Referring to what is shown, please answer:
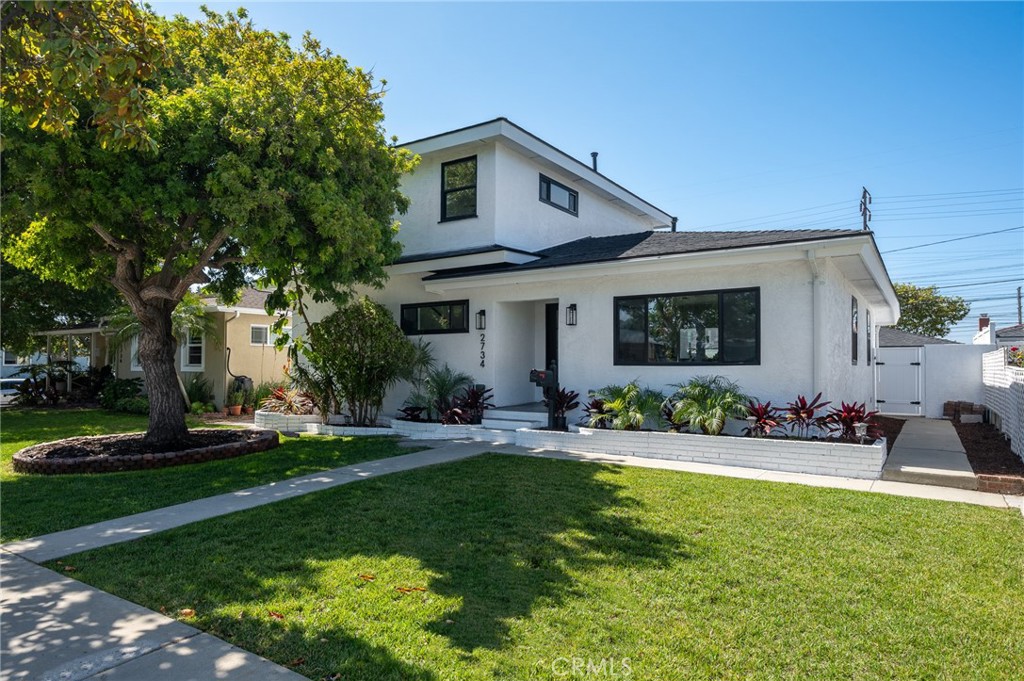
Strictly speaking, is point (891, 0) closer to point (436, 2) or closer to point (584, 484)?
point (436, 2)

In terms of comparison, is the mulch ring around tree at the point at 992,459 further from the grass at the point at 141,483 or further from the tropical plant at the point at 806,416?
the grass at the point at 141,483

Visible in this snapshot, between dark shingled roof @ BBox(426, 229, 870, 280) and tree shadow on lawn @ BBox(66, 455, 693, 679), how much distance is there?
186 inches

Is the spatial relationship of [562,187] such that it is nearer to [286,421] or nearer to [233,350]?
[286,421]

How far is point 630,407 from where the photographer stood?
9930mm

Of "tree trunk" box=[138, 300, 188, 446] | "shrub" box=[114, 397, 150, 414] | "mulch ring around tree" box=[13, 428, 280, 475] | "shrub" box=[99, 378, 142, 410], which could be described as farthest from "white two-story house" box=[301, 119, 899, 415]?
→ "shrub" box=[99, 378, 142, 410]

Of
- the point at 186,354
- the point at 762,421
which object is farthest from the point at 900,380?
the point at 186,354

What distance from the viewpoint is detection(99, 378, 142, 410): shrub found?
61.7 ft

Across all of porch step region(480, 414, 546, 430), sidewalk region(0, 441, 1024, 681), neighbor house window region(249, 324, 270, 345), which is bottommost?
sidewalk region(0, 441, 1024, 681)

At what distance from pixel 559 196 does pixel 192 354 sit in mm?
13113

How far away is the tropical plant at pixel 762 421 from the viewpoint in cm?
876

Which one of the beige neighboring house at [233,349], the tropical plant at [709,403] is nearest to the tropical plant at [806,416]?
the tropical plant at [709,403]

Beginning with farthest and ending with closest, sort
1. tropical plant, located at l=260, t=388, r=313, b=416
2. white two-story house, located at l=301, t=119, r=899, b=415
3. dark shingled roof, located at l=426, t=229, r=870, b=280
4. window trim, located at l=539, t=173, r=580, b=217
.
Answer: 1. window trim, located at l=539, t=173, r=580, b=217
2. tropical plant, located at l=260, t=388, r=313, b=416
3. white two-story house, located at l=301, t=119, r=899, b=415
4. dark shingled roof, located at l=426, t=229, r=870, b=280

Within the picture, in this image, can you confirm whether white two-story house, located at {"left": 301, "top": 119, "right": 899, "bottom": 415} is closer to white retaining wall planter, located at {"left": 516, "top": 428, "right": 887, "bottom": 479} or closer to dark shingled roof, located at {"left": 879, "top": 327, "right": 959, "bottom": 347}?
white retaining wall planter, located at {"left": 516, "top": 428, "right": 887, "bottom": 479}

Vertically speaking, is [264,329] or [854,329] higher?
[264,329]
